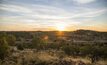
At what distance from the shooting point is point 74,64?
12.2ft

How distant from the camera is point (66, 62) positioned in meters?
3.78

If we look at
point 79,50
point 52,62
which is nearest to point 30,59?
point 52,62

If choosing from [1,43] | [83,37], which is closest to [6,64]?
[1,43]

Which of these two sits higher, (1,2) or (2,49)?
(1,2)

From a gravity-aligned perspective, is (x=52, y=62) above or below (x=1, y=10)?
below

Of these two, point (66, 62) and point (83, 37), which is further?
point (83, 37)

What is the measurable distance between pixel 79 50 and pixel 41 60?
3.62 m

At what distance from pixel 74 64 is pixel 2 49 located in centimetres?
212

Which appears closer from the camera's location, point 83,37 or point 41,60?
point 41,60

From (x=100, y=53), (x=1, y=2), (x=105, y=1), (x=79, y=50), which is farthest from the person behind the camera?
(x=79, y=50)

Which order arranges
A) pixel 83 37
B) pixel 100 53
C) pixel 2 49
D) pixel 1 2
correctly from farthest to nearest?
pixel 83 37 → pixel 100 53 → pixel 2 49 → pixel 1 2

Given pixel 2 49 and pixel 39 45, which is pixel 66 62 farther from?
pixel 39 45

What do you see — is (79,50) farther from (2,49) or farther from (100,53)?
(2,49)

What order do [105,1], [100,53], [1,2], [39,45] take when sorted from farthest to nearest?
[39,45] < [100,53] < [105,1] < [1,2]
